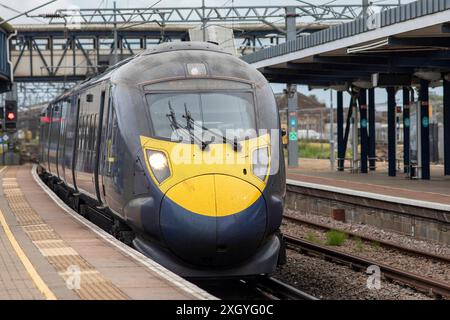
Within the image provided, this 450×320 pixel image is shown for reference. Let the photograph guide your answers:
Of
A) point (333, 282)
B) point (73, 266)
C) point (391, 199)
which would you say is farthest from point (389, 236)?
point (73, 266)

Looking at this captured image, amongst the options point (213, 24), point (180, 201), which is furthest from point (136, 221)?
point (213, 24)

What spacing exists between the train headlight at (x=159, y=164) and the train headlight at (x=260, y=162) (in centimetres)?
120

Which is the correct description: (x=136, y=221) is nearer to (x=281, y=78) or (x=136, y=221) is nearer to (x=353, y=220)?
(x=353, y=220)

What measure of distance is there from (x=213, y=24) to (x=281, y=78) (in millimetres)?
13438

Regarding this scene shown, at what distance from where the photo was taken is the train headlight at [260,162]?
463 inches

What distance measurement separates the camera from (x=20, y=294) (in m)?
9.38

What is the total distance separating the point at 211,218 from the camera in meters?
11.1

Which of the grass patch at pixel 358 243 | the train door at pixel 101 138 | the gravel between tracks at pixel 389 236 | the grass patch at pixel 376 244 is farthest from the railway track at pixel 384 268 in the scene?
the train door at pixel 101 138

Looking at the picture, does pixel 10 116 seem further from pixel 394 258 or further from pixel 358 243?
pixel 394 258

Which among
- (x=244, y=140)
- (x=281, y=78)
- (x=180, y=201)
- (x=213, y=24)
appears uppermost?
(x=213, y=24)

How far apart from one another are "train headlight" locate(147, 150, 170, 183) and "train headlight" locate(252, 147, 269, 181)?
1.20 m


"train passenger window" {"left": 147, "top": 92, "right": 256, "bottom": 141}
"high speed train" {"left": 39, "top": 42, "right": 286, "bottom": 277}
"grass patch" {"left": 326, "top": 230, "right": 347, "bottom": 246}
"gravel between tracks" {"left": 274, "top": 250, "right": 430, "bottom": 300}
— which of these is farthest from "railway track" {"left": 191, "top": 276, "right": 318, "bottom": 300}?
"grass patch" {"left": 326, "top": 230, "right": 347, "bottom": 246}

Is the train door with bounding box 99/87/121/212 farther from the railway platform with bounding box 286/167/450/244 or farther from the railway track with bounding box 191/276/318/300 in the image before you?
the railway platform with bounding box 286/167/450/244

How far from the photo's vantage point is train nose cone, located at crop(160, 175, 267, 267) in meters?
11.1
